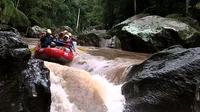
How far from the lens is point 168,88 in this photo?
891 cm

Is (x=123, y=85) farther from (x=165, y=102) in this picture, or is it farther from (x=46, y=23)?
(x=46, y=23)

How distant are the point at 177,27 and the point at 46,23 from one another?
28678 mm

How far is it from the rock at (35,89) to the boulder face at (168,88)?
2.60 metres

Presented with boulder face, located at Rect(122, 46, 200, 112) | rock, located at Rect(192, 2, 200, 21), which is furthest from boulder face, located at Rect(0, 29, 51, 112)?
rock, located at Rect(192, 2, 200, 21)

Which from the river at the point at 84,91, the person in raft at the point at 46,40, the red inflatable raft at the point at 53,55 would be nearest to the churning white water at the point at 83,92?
the river at the point at 84,91

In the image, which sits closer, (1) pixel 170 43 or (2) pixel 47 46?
(2) pixel 47 46

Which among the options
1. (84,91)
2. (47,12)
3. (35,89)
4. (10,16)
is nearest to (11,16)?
(10,16)

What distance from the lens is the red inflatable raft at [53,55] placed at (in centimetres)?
1288

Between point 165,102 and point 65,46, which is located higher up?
point 65,46

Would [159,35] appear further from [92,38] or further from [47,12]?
[47,12]

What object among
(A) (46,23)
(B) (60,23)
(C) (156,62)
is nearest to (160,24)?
(C) (156,62)

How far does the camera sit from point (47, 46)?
44.0ft

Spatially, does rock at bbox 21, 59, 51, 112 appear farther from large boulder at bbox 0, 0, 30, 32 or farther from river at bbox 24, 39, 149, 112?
large boulder at bbox 0, 0, 30, 32

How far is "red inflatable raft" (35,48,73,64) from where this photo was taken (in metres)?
12.9
